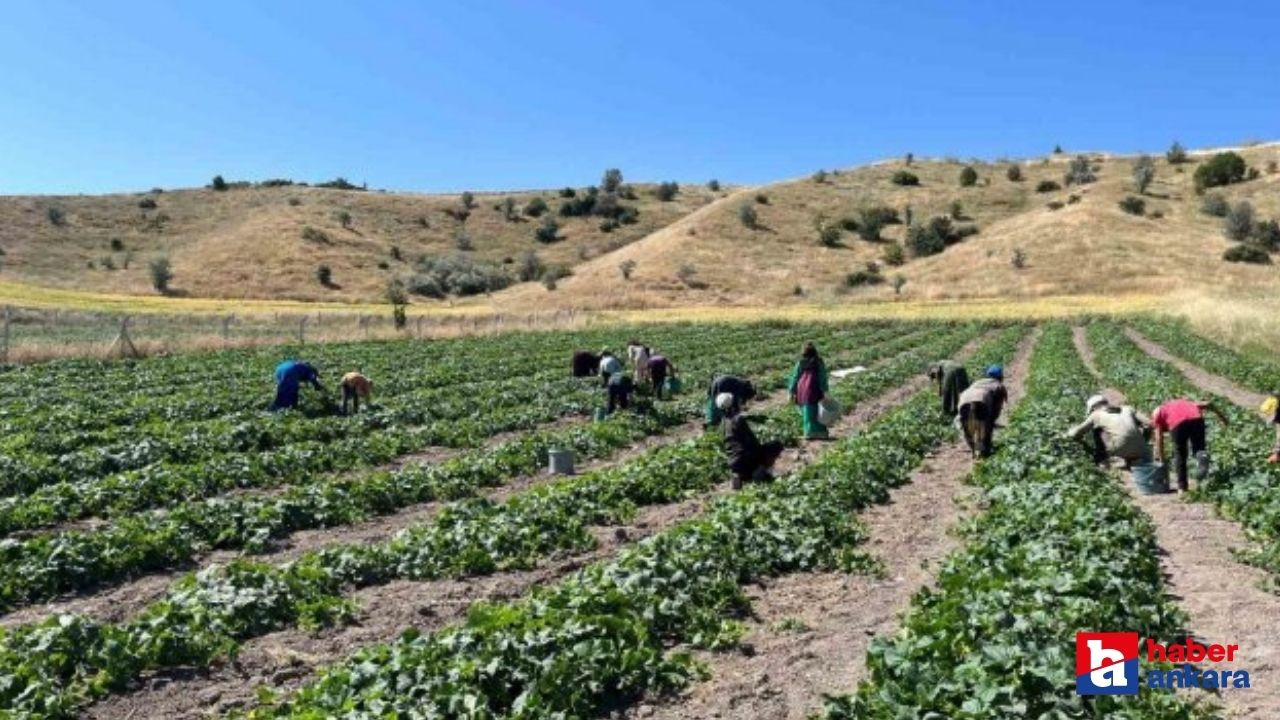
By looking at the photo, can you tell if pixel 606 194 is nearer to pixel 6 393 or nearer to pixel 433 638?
pixel 6 393

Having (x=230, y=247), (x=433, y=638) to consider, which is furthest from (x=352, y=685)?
(x=230, y=247)

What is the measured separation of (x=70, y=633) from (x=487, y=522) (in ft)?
16.0

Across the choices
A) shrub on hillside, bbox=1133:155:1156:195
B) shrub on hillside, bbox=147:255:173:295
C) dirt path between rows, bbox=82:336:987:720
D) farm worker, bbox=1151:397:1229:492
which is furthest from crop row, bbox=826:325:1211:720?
shrub on hillside, bbox=1133:155:1156:195

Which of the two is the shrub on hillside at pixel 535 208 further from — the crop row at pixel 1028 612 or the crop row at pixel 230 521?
the crop row at pixel 1028 612

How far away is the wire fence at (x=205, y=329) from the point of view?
3906 cm

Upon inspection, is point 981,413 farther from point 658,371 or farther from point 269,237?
point 269,237

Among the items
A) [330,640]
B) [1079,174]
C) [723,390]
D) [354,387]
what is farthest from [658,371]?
[1079,174]

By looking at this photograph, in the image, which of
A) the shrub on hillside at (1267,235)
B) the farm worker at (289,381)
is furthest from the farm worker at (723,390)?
the shrub on hillside at (1267,235)

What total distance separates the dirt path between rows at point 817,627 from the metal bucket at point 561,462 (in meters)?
5.35

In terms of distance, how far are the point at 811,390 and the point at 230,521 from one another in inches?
444

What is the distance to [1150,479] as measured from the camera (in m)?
14.3

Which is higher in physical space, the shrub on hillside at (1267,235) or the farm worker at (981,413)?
the shrub on hillside at (1267,235)

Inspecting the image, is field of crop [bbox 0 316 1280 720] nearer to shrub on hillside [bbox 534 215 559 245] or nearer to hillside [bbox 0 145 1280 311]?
hillside [bbox 0 145 1280 311]

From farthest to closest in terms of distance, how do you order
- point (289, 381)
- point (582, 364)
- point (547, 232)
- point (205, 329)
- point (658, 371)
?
point (547, 232)
point (205, 329)
point (582, 364)
point (658, 371)
point (289, 381)
